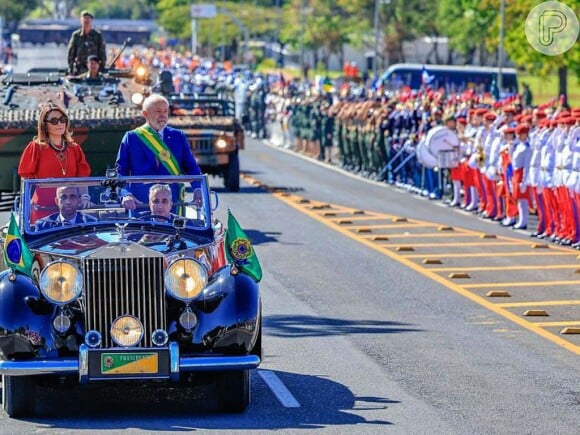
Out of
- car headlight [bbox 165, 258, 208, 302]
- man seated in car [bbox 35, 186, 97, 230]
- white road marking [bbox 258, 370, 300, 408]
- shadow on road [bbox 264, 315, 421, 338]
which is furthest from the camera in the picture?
shadow on road [bbox 264, 315, 421, 338]

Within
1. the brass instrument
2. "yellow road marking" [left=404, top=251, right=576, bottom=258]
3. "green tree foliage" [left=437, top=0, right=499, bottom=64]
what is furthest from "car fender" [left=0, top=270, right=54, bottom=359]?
"green tree foliage" [left=437, top=0, right=499, bottom=64]

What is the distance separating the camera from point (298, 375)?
12914 millimetres

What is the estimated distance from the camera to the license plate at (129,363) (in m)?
10.9

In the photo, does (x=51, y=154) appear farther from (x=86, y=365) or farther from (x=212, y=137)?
(x=212, y=137)

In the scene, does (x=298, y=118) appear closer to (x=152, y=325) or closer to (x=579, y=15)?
(x=579, y=15)

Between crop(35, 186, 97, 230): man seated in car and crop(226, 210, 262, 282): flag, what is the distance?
0.94 m

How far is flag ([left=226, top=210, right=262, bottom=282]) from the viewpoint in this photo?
1188 centimetres

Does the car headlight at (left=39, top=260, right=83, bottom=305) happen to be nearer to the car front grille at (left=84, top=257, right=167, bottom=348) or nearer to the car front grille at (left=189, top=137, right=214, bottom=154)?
the car front grille at (left=84, top=257, right=167, bottom=348)

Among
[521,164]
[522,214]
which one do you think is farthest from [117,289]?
[522,214]

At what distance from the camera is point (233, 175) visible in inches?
1319

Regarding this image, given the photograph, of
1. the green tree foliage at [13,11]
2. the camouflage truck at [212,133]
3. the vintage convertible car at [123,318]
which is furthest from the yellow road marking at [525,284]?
the green tree foliage at [13,11]

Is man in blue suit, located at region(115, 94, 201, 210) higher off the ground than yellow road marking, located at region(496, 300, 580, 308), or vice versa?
man in blue suit, located at region(115, 94, 201, 210)

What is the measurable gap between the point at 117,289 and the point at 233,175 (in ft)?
73.8

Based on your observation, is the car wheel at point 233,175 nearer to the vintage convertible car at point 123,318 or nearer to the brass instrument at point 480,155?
the brass instrument at point 480,155
